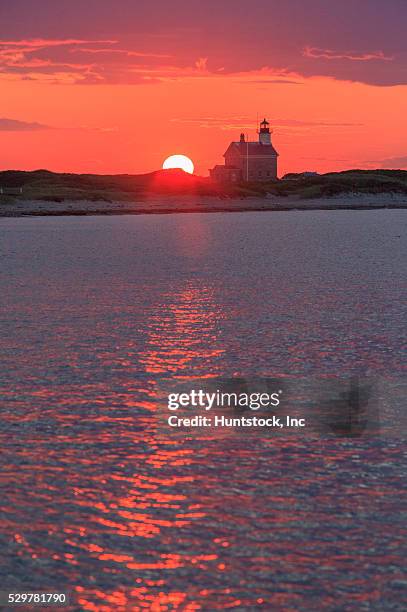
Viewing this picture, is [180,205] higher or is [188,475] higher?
[180,205]

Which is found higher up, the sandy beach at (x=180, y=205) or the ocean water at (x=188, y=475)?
the sandy beach at (x=180, y=205)

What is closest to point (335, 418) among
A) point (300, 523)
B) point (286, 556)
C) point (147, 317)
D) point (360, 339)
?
point (300, 523)

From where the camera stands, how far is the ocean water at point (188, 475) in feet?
23.7

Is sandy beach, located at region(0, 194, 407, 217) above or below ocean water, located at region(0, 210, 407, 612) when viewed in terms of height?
above

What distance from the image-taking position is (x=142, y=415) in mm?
12234

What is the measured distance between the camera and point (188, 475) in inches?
385

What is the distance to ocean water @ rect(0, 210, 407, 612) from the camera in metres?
7.22

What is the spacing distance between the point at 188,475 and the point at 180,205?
481 ft

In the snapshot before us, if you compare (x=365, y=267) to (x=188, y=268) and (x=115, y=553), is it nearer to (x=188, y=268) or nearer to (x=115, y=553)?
(x=188, y=268)

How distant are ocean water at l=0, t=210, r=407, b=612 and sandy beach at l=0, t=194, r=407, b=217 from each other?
99.9 metres

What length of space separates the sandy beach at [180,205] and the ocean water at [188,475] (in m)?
99.9

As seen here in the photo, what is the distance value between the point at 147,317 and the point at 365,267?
18.6 m

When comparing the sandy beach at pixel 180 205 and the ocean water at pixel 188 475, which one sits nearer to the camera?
the ocean water at pixel 188 475

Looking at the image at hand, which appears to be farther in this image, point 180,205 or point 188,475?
point 180,205
